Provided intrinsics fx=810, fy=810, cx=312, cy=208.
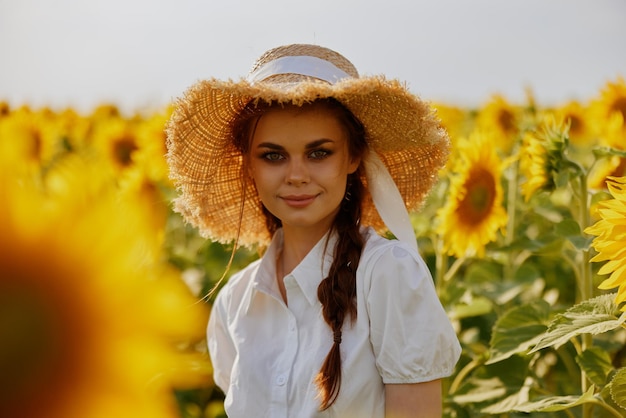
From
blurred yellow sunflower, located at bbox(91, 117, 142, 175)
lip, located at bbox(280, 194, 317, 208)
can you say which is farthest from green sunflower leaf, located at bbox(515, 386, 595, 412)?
blurred yellow sunflower, located at bbox(91, 117, 142, 175)

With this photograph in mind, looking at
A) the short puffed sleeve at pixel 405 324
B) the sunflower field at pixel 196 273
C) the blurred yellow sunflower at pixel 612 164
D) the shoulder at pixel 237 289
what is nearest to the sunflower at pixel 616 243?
the sunflower field at pixel 196 273

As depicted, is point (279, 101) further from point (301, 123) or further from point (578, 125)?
point (578, 125)

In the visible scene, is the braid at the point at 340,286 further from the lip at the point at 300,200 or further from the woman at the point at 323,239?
the lip at the point at 300,200

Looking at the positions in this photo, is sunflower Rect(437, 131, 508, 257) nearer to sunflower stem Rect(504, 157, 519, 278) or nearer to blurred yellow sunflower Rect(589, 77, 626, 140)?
sunflower stem Rect(504, 157, 519, 278)

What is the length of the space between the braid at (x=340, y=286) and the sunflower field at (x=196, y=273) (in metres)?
0.28

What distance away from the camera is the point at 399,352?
1.63m

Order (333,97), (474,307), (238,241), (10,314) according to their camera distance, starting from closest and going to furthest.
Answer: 1. (10,314)
2. (333,97)
3. (238,241)
4. (474,307)

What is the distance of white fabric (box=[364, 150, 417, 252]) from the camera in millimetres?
1866

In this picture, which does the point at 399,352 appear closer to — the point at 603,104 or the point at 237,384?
the point at 237,384

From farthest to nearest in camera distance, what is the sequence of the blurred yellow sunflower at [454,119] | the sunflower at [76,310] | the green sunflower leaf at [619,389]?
the blurred yellow sunflower at [454,119] → the green sunflower leaf at [619,389] → the sunflower at [76,310]

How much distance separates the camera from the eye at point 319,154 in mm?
1764

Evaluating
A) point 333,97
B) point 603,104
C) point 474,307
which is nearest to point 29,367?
point 333,97

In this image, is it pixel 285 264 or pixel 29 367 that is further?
pixel 285 264

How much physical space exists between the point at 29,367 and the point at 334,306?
138cm
